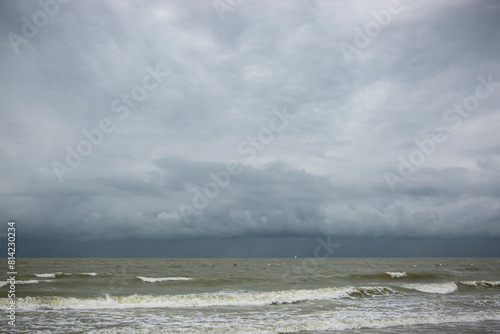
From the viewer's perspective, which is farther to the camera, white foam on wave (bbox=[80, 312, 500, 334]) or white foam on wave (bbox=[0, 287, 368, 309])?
white foam on wave (bbox=[0, 287, 368, 309])

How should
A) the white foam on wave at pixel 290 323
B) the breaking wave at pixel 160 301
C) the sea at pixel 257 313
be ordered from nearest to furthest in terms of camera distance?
the white foam on wave at pixel 290 323 < the sea at pixel 257 313 < the breaking wave at pixel 160 301

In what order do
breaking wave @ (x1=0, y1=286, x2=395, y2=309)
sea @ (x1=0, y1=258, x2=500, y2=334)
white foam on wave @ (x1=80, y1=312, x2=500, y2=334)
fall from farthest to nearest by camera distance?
breaking wave @ (x1=0, y1=286, x2=395, y2=309)
sea @ (x1=0, y1=258, x2=500, y2=334)
white foam on wave @ (x1=80, y1=312, x2=500, y2=334)

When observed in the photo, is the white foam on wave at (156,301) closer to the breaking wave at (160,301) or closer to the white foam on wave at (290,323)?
the breaking wave at (160,301)

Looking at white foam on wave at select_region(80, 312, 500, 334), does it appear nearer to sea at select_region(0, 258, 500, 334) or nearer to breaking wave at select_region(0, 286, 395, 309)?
sea at select_region(0, 258, 500, 334)

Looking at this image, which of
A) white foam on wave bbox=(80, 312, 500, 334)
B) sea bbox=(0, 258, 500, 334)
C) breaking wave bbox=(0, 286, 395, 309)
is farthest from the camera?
breaking wave bbox=(0, 286, 395, 309)

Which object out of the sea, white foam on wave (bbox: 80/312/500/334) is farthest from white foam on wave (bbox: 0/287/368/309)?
white foam on wave (bbox: 80/312/500/334)

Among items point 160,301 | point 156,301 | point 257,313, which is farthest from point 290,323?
point 156,301

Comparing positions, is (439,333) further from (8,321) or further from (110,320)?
(8,321)

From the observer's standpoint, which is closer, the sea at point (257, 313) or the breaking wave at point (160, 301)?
the sea at point (257, 313)

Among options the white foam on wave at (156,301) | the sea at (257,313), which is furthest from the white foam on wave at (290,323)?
the white foam on wave at (156,301)

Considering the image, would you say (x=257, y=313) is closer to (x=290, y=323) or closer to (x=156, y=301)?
(x=290, y=323)

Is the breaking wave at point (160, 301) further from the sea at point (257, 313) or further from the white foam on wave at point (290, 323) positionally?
the white foam on wave at point (290, 323)

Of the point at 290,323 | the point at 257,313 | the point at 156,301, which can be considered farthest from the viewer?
the point at 156,301

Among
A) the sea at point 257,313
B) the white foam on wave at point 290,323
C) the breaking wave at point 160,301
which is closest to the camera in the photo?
the white foam on wave at point 290,323
